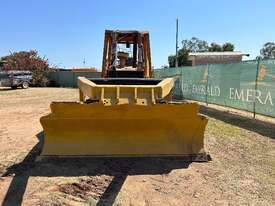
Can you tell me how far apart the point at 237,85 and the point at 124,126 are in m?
8.77

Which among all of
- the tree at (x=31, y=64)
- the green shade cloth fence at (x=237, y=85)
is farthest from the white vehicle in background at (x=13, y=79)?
the green shade cloth fence at (x=237, y=85)

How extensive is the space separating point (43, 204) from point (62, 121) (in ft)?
6.81

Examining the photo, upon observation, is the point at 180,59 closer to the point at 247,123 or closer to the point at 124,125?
the point at 247,123

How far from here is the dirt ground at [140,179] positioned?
5547 mm

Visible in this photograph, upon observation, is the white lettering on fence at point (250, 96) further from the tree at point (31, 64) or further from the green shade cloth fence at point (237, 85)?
the tree at point (31, 64)

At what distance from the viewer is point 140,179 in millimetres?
6414

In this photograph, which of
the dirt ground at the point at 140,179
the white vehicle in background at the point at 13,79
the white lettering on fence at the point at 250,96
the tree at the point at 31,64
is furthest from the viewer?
the tree at the point at 31,64

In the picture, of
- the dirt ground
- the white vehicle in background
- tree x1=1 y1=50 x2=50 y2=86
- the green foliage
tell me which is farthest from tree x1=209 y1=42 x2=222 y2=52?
the dirt ground

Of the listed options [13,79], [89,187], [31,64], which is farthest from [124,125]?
[31,64]

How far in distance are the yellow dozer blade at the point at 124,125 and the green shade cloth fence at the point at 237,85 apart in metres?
5.82

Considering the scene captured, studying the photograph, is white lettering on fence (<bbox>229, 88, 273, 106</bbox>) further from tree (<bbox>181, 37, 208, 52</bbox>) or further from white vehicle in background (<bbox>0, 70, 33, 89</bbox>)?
tree (<bbox>181, 37, 208, 52</bbox>)

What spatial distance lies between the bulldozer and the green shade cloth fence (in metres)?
5.81

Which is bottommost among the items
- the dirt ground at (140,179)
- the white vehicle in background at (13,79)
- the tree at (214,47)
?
the white vehicle in background at (13,79)

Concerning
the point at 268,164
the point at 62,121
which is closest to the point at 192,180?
the point at 268,164
